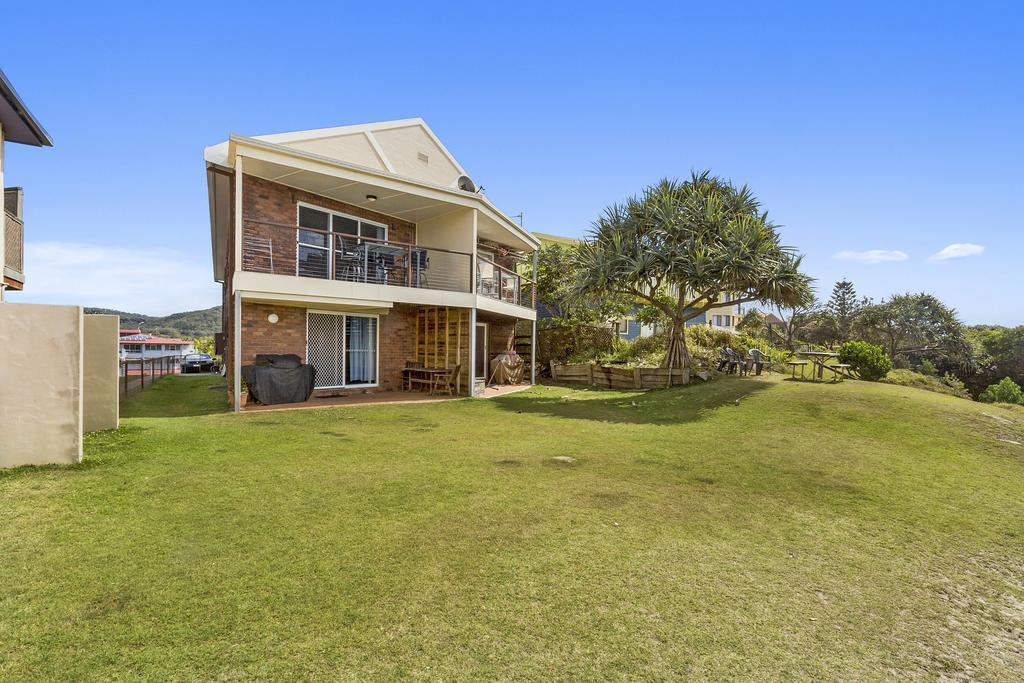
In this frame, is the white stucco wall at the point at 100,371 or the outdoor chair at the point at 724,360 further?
the outdoor chair at the point at 724,360

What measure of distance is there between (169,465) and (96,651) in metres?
3.85

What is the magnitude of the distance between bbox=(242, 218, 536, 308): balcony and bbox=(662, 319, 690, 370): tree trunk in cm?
659

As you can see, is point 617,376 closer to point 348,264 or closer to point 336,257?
point 348,264

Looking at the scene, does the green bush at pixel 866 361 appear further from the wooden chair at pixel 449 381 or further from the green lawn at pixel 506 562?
the wooden chair at pixel 449 381

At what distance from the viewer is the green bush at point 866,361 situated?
15594mm

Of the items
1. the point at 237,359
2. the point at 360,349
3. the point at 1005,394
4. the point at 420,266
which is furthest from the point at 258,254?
the point at 1005,394

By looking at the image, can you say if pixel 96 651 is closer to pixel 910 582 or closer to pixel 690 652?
pixel 690 652

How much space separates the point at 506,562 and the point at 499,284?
537 inches

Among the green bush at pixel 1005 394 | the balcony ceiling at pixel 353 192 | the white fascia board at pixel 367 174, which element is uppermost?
the white fascia board at pixel 367 174

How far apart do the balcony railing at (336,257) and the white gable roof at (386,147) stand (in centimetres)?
207

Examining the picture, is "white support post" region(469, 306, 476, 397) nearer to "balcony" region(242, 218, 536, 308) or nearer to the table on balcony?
"balcony" region(242, 218, 536, 308)

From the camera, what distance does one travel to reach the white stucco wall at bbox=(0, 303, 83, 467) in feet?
16.9

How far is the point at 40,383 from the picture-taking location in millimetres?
5258

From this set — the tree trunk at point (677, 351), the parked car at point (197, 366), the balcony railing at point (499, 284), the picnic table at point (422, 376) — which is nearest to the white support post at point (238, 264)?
the picnic table at point (422, 376)
